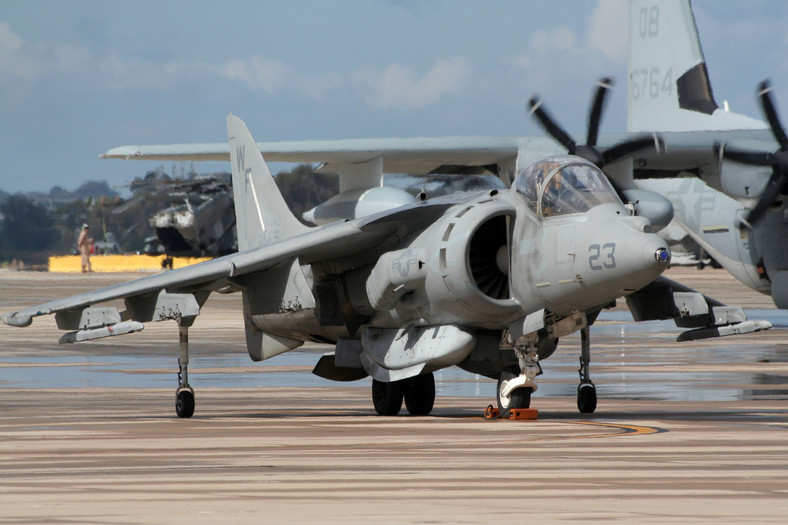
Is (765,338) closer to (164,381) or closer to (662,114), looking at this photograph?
(662,114)

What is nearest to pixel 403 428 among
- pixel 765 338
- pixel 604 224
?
pixel 604 224

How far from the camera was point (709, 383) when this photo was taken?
2017 cm

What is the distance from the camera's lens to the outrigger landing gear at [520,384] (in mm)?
14094

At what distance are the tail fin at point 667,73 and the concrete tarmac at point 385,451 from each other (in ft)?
38.3

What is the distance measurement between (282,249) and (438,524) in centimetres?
861

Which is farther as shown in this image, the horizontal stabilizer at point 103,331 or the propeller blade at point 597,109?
the propeller blade at point 597,109

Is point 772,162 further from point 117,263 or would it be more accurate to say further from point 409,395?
point 117,263

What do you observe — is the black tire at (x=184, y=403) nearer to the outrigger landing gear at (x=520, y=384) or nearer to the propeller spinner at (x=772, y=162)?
the outrigger landing gear at (x=520, y=384)

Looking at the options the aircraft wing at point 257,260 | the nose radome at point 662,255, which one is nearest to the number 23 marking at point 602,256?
the nose radome at point 662,255

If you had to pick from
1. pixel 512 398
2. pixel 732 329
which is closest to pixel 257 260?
pixel 512 398

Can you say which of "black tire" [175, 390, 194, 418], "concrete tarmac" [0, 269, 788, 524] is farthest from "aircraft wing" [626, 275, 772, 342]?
"black tire" [175, 390, 194, 418]

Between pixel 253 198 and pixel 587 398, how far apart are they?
5.85m

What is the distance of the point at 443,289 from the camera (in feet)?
47.2

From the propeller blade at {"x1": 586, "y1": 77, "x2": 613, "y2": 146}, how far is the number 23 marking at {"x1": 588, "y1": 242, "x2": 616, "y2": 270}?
12.9 m
